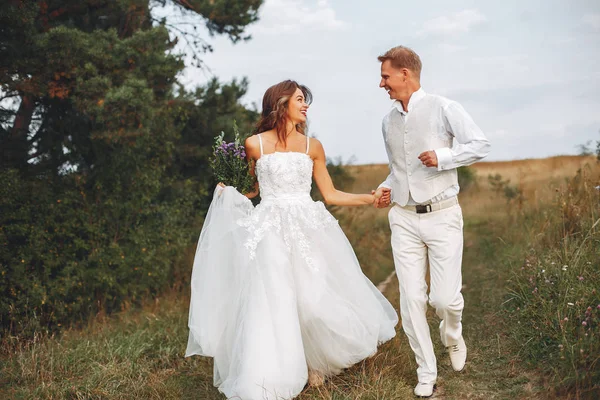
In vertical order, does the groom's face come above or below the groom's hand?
above

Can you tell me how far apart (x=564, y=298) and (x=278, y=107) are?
9.47 feet

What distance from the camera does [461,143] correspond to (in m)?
4.25

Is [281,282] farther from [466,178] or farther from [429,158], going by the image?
[466,178]

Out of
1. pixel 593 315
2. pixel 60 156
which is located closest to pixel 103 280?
pixel 60 156

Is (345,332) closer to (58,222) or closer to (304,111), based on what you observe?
(304,111)

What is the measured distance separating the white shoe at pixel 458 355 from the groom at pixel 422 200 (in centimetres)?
18

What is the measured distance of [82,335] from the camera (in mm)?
6645

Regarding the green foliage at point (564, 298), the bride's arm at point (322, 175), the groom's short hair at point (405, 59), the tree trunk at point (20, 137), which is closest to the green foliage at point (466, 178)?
the green foliage at point (564, 298)

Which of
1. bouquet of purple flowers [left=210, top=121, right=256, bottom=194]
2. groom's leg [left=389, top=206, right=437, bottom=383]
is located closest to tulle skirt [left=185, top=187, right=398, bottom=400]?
bouquet of purple flowers [left=210, top=121, right=256, bottom=194]

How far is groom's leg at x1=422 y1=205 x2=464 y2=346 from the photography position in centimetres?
434

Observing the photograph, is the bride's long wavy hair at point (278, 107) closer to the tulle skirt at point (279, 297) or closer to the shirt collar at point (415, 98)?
the tulle skirt at point (279, 297)

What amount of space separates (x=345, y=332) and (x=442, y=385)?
3.36 ft

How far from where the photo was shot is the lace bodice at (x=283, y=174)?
14.8ft

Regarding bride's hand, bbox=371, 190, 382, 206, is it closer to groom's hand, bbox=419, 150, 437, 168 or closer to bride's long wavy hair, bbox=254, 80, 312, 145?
groom's hand, bbox=419, 150, 437, 168
